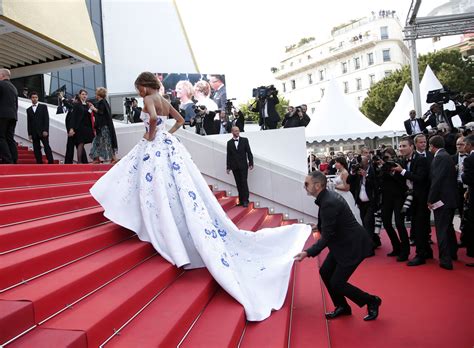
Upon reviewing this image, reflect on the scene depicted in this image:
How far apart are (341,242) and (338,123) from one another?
12453 mm

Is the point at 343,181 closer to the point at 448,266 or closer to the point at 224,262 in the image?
the point at 448,266

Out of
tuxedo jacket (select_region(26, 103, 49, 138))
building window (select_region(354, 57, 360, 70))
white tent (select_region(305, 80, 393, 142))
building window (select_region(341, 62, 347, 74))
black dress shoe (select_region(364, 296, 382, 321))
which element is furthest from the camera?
A: building window (select_region(341, 62, 347, 74))

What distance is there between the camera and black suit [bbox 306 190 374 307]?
372 centimetres

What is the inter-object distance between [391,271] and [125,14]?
31.0m

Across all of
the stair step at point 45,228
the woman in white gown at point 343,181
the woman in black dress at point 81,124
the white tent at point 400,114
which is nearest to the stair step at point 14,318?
the stair step at point 45,228

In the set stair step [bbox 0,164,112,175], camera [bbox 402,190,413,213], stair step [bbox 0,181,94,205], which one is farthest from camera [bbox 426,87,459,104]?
stair step [bbox 0,181,94,205]

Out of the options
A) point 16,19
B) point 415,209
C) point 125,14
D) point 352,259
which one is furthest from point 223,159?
point 125,14

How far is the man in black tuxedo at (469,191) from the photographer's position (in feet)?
16.5

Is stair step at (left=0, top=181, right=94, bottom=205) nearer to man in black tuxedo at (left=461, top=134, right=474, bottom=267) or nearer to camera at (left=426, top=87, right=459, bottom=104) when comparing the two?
man in black tuxedo at (left=461, top=134, right=474, bottom=267)

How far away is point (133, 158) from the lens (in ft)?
13.9

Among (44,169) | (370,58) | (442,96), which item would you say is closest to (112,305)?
(44,169)

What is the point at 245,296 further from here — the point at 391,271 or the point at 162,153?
the point at 391,271

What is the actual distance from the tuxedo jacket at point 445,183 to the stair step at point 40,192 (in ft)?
16.1

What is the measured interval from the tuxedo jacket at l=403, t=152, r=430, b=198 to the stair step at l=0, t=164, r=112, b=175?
17.9ft
